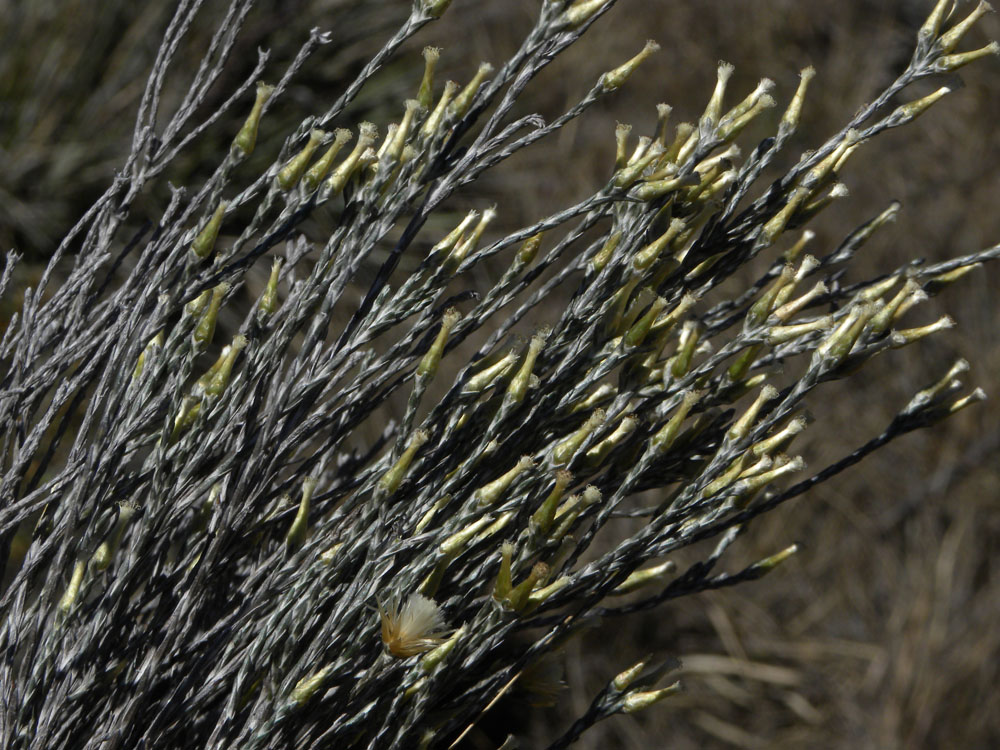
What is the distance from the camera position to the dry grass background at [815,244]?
2.97 metres

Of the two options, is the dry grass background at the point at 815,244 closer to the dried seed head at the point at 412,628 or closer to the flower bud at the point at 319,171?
the flower bud at the point at 319,171

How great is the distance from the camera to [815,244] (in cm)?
426

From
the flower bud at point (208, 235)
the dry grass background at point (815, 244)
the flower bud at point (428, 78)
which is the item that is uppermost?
the flower bud at point (428, 78)

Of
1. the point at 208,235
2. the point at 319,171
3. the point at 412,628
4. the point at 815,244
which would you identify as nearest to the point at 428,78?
the point at 319,171

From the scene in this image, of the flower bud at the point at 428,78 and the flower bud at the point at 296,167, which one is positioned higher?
the flower bud at the point at 428,78

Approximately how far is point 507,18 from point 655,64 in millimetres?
837

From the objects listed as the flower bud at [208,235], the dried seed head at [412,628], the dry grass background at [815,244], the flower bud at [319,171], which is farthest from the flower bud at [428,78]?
the dry grass background at [815,244]

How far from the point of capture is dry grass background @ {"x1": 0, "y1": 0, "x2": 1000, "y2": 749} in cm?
297

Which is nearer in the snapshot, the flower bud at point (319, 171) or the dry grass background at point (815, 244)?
the flower bud at point (319, 171)

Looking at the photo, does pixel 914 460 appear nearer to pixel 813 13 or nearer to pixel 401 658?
pixel 813 13

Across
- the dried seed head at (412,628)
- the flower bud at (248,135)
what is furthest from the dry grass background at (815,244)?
the dried seed head at (412,628)

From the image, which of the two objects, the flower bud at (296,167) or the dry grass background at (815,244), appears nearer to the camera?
the flower bud at (296,167)

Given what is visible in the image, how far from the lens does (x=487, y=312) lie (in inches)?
35.3

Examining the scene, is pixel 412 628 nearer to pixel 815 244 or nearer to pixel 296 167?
pixel 296 167
